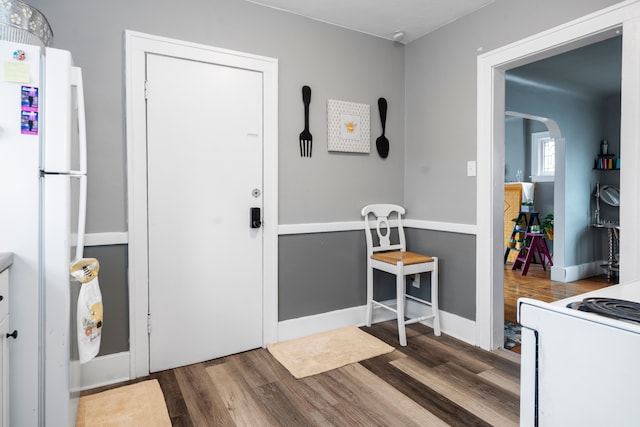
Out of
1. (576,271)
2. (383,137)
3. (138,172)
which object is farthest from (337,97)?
(576,271)

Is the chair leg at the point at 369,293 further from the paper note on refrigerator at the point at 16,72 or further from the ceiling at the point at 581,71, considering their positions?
the ceiling at the point at 581,71

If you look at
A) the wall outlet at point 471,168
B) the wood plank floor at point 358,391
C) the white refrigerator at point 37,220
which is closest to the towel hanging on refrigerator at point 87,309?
the white refrigerator at point 37,220

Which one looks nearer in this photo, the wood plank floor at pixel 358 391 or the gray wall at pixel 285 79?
the wood plank floor at pixel 358 391

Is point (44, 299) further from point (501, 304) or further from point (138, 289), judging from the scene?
point (501, 304)

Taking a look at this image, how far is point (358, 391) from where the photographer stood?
2072 millimetres

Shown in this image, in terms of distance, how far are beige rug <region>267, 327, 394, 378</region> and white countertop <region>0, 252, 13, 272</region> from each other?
156 centimetres

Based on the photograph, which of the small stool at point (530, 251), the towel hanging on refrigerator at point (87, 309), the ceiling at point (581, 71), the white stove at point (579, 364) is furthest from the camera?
the small stool at point (530, 251)

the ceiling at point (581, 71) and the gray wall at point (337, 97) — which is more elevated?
the ceiling at point (581, 71)

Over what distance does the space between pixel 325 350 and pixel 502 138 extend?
1.91 m

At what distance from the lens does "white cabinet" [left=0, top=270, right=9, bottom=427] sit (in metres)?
1.17

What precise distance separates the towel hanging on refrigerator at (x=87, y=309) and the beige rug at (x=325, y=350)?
3.78 ft

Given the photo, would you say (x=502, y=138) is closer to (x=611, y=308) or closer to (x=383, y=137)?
(x=383, y=137)

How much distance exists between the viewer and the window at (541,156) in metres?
6.15

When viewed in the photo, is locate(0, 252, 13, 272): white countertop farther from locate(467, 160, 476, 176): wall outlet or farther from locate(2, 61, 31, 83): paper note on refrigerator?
locate(467, 160, 476, 176): wall outlet
